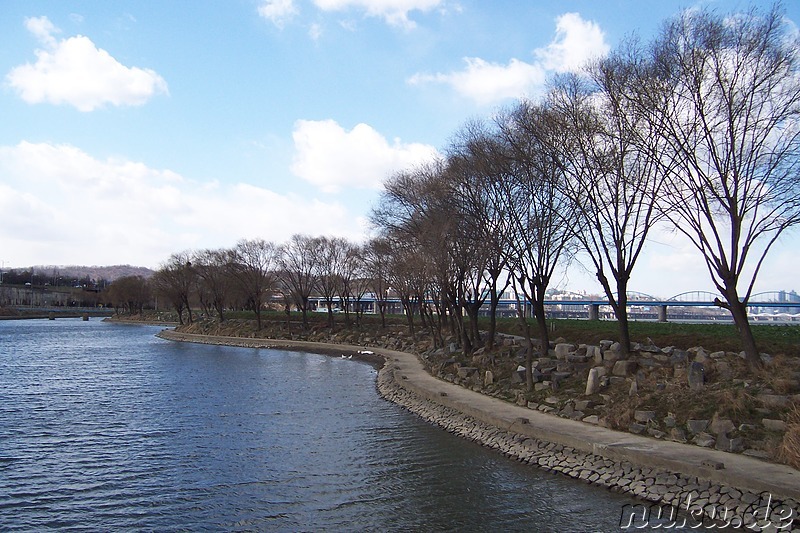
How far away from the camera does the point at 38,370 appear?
39.8 meters

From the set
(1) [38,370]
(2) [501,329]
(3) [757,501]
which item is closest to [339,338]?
(2) [501,329]

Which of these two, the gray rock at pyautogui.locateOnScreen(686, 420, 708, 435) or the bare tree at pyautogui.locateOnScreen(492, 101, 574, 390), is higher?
the bare tree at pyautogui.locateOnScreen(492, 101, 574, 390)

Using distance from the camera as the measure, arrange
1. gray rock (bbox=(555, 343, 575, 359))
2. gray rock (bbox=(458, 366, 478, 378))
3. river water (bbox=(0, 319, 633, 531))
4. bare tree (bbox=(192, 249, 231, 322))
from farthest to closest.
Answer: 1. bare tree (bbox=(192, 249, 231, 322))
2. gray rock (bbox=(458, 366, 478, 378))
3. gray rock (bbox=(555, 343, 575, 359))
4. river water (bbox=(0, 319, 633, 531))

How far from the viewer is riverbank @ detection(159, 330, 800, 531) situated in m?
11.7

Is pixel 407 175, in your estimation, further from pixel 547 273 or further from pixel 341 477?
pixel 341 477

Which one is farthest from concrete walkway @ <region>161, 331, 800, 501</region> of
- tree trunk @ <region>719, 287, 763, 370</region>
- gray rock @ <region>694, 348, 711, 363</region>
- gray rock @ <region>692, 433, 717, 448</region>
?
tree trunk @ <region>719, 287, 763, 370</region>

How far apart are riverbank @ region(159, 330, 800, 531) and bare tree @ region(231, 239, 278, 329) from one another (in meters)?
52.4

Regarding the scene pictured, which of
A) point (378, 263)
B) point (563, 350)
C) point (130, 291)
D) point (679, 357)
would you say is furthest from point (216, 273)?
point (679, 357)

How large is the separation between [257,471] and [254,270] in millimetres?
59636

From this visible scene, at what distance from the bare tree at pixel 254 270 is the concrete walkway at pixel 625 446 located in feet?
161

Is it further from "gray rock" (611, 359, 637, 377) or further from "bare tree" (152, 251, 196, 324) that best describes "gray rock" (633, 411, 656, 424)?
"bare tree" (152, 251, 196, 324)

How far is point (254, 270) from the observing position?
73.8 metres

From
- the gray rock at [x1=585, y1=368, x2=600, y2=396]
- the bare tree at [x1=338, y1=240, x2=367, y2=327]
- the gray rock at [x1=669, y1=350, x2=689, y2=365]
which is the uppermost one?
the bare tree at [x1=338, y1=240, x2=367, y2=327]

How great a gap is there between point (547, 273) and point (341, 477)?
14.8m
